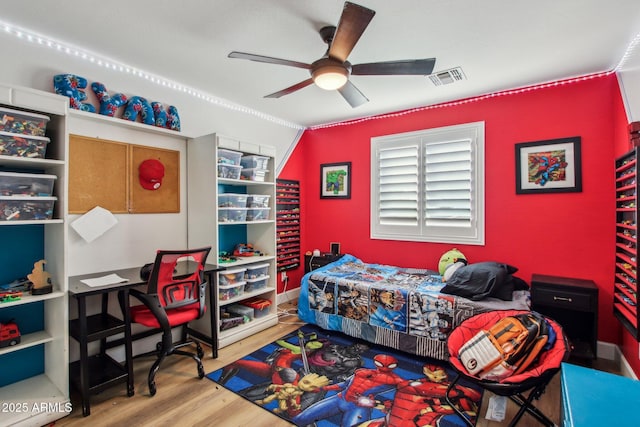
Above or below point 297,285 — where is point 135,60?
above

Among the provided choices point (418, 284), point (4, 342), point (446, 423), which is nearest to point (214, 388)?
point (4, 342)

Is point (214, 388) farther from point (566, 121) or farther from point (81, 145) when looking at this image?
point (566, 121)

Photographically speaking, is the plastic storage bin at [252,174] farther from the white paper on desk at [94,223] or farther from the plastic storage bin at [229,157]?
the white paper on desk at [94,223]

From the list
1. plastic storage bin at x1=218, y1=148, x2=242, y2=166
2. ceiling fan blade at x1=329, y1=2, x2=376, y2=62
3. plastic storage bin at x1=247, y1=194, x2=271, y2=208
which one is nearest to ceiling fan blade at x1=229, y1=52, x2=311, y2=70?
ceiling fan blade at x1=329, y1=2, x2=376, y2=62

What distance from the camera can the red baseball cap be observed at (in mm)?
2818

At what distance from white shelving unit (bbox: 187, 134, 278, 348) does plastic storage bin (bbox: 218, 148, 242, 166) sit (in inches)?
2.1

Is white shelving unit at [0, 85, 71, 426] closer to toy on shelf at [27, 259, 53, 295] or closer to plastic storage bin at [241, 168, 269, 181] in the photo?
toy on shelf at [27, 259, 53, 295]

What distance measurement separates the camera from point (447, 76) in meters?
2.90

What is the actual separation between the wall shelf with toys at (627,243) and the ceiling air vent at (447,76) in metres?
1.42

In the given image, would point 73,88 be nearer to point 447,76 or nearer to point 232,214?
point 232,214

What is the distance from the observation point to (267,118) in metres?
4.14

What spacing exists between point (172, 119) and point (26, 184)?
1.33 meters

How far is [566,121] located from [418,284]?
2117 mm

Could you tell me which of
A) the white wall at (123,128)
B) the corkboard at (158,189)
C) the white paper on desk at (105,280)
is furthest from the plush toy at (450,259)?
the white paper on desk at (105,280)
